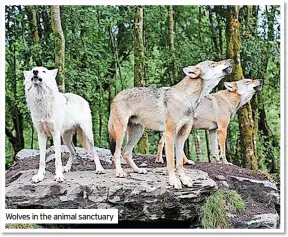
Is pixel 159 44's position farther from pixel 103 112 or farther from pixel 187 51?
pixel 103 112

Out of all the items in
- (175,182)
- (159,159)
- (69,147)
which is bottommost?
(175,182)

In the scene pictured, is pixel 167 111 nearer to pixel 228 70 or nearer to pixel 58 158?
pixel 228 70

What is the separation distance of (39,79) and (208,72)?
1.16 m

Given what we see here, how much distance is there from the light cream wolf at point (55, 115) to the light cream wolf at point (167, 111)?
200 millimetres

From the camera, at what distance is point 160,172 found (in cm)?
428

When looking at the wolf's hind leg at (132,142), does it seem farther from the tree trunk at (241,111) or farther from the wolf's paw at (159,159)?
the tree trunk at (241,111)

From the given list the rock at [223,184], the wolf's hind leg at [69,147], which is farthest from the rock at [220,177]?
the wolf's hind leg at [69,147]

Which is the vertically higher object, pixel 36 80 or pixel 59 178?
pixel 36 80

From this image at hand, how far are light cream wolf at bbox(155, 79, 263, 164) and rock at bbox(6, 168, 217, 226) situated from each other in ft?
1.52

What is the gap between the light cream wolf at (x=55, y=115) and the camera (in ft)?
13.3

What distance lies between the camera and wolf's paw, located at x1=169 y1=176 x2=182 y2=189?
4.08m

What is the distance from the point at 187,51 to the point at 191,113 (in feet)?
1.92

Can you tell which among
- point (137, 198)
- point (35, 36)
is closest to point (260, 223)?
point (137, 198)

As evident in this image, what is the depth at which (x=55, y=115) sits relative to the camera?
4.12 metres
